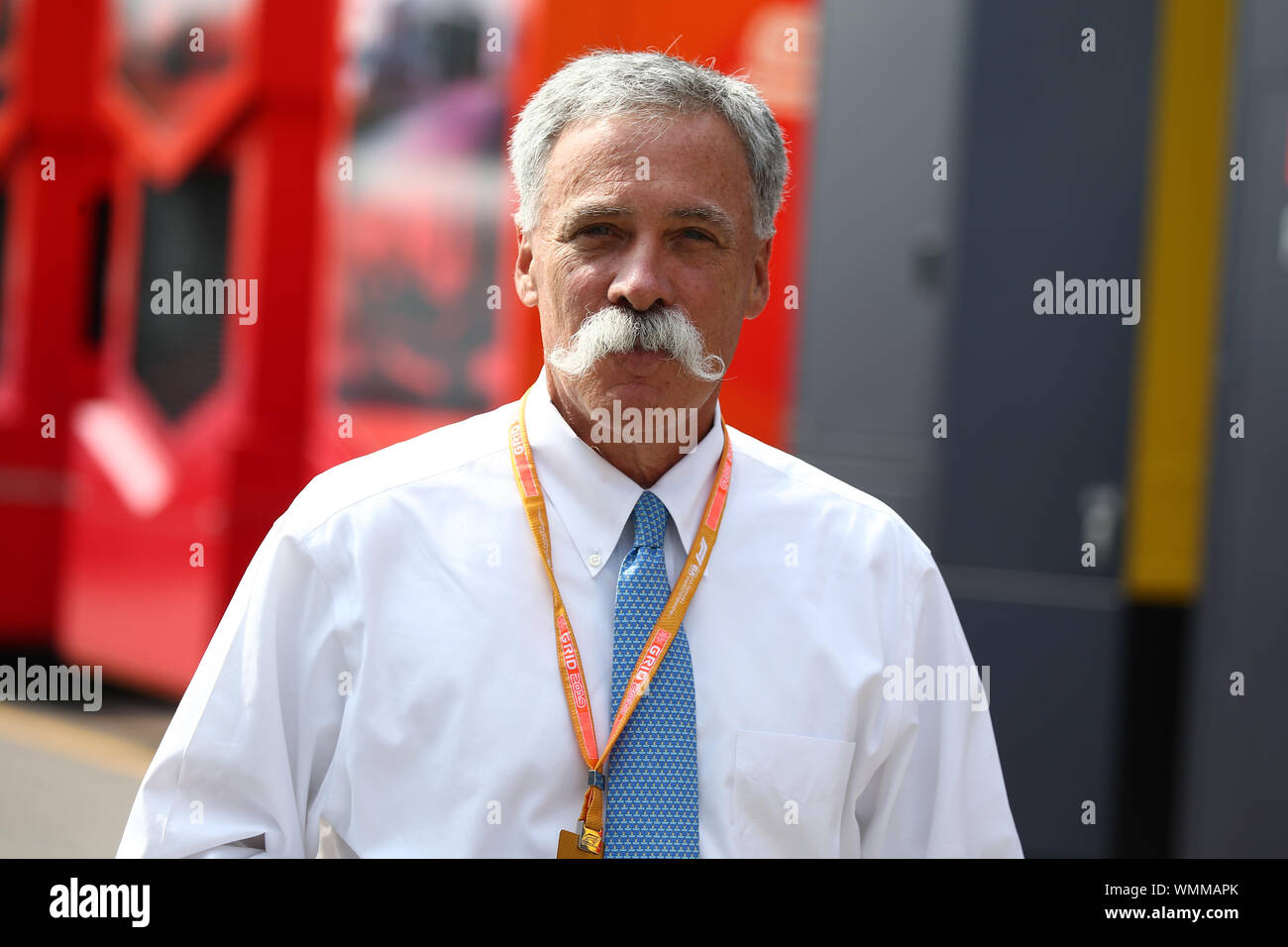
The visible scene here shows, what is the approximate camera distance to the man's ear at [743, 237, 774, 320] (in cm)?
226

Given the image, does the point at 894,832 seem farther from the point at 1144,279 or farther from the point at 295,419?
the point at 295,419

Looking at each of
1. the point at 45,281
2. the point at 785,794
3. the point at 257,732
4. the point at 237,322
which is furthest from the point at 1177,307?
the point at 45,281

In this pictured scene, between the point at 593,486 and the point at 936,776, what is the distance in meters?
0.62

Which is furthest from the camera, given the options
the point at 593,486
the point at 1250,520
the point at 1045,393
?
the point at 1045,393

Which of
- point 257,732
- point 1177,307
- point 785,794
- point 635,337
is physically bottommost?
point 785,794

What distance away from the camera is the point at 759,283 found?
2.32 m

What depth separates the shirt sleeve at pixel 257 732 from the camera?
187 centimetres

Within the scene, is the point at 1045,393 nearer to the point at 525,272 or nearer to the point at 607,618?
the point at 525,272

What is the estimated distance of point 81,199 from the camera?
7.65 meters

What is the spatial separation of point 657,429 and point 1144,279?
235 centimetres

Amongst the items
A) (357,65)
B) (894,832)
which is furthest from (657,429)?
(357,65)

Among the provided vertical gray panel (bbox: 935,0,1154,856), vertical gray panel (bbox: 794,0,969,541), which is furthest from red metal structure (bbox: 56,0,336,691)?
vertical gray panel (bbox: 935,0,1154,856)

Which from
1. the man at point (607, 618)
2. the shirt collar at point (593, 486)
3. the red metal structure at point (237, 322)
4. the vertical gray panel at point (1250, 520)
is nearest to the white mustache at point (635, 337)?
the man at point (607, 618)

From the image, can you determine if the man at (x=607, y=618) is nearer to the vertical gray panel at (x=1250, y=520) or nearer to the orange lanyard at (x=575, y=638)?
the orange lanyard at (x=575, y=638)
